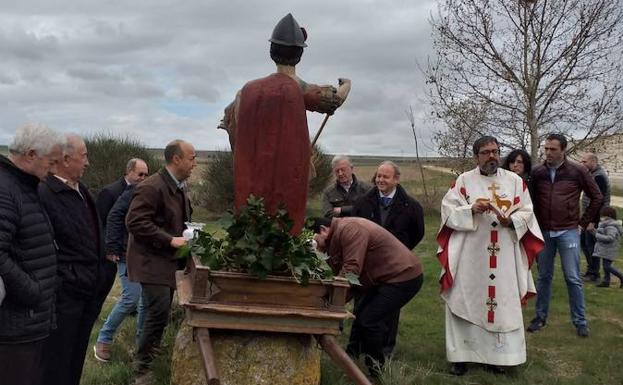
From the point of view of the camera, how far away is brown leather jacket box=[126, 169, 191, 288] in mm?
5118

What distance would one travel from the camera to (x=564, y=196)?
22.4ft

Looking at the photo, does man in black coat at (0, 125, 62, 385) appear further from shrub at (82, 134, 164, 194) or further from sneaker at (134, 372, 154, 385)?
shrub at (82, 134, 164, 194)

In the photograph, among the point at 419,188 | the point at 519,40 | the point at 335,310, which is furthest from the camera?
the point at 419,188

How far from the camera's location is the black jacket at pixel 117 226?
651 centimetres

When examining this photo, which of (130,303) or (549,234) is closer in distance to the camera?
(130,303)

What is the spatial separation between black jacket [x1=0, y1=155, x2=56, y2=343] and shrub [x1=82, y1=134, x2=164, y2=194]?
18.2 m

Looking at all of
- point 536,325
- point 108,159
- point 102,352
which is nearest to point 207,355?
point 102,352

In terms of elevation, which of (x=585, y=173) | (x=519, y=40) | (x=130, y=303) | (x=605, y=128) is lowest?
(x=130, y=303)

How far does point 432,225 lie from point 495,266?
11.7 m

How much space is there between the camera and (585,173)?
272 inches

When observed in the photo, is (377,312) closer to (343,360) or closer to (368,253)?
(368,253)

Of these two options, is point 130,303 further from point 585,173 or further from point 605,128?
point 605,128

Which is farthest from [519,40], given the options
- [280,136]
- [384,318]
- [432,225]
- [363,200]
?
[280,136]

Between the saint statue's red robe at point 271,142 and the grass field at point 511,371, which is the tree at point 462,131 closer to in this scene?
the grass field at point 511,371
